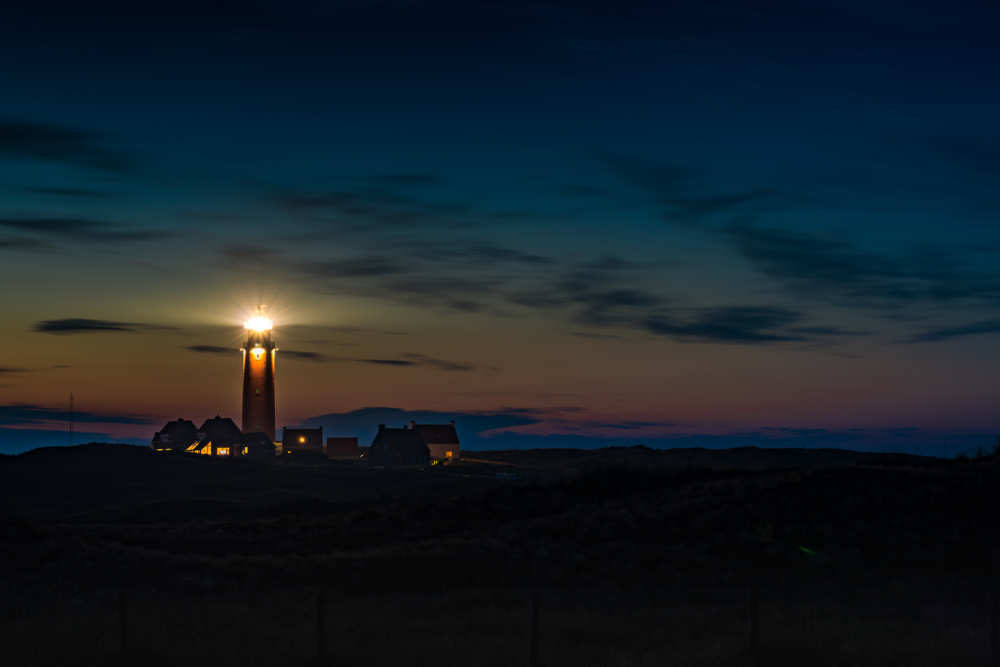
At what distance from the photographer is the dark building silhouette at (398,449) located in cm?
13525

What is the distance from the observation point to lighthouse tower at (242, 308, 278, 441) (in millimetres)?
135875

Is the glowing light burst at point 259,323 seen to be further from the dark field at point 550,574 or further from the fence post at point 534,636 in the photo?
the fence post at point 534,636

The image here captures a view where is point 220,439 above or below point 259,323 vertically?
below

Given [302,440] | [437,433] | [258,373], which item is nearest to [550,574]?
[258,373]

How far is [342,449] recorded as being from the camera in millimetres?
152375

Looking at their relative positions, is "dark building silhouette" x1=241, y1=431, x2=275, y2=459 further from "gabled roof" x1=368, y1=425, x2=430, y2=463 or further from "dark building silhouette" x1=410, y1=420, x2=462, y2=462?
"dark building silhouette" x1=410, y1=420, x2=462, y2=462

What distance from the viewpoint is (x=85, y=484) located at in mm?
90125

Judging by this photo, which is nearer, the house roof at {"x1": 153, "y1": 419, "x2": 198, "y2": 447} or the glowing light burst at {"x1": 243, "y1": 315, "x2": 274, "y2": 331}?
the glowing light burst at {"x1": 243, "y1": 315, "x2": 274, "y2": 331}

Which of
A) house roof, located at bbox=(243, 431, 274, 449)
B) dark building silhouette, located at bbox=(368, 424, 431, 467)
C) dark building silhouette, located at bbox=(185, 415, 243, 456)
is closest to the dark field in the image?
dark building silhouette, located at bbox=(368, 424, 431, 467)

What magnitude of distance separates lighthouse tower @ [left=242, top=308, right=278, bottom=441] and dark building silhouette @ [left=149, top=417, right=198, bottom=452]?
25.0 metres

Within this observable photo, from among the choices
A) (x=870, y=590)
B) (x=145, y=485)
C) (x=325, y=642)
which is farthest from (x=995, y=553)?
(x=145, y=485)

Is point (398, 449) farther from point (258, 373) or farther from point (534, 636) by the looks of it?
point (534, 636)

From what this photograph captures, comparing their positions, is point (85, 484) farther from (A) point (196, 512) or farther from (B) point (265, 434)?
(B) point (265, 434)

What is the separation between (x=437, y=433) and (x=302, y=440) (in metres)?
24.2
